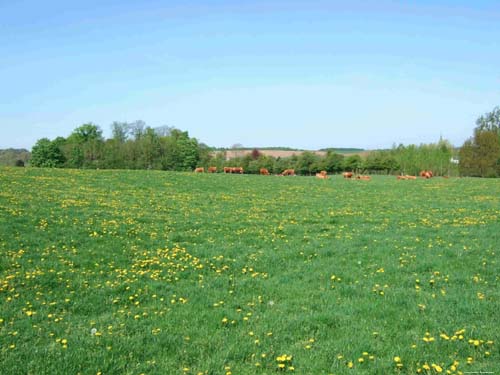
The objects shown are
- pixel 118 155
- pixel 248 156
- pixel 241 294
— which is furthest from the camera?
pixel 248 156

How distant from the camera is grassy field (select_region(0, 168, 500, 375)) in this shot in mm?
6027

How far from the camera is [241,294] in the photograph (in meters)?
8.70

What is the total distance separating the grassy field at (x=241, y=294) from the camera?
19.8 feet

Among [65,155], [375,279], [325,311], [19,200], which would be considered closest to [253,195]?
[19,200]

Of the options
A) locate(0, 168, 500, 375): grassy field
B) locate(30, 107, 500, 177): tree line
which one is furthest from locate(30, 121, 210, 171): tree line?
locate(0, 168, 500, 375): grassy field

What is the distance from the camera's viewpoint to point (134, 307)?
26.2 feet

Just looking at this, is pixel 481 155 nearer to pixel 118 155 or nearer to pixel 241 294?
pixel 118 155

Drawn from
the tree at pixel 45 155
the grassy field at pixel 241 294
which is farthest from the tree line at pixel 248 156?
the grassy field at pixel 241 294

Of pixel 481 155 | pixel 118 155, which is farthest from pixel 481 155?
pixel 118 155

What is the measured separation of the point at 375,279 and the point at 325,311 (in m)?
2.50

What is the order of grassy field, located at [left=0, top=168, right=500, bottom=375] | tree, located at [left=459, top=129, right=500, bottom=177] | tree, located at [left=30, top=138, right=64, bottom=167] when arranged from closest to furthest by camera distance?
grassy field, located at [left=0, top=168, right=500, bottom=375], tree, located at [left=459, top=129, right=500, bottom=177], tree, located at [left=30, top=138, right=64, bottom=167]

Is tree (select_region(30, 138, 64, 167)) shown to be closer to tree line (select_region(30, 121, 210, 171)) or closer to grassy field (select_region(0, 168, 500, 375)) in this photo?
tree line (select_region(30, 121, 210, 171))

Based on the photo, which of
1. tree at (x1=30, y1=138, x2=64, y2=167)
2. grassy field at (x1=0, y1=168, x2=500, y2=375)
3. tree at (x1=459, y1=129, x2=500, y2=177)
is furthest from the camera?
tree at (x1=30, y1=138, x2=64, y2=167)

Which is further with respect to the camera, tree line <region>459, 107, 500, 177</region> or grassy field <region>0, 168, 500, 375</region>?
tree line <region>459, 107, 500, 177</region>
